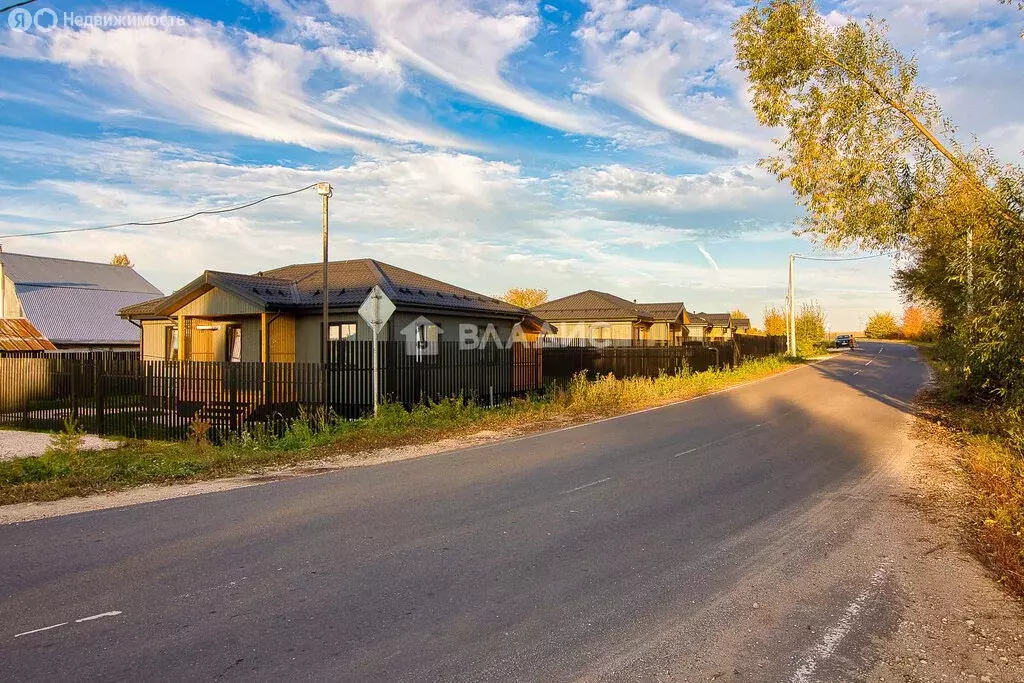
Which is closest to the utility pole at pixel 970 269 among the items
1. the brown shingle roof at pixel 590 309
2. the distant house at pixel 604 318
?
the distant house at pixel 604 318

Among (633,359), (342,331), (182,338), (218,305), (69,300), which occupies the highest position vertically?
(69,300)

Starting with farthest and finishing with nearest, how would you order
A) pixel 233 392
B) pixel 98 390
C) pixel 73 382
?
pixel 73 382, pixel 98 390, pixel 233 392

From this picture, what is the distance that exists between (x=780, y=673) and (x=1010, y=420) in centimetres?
962

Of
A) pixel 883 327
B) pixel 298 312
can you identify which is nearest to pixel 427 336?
pixel 298 312

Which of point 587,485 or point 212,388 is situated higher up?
point 212,388

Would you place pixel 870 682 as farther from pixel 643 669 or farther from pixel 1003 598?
pixel 1003 598

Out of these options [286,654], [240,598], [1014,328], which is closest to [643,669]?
[286,654]

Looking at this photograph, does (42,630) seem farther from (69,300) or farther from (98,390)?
(69,300)

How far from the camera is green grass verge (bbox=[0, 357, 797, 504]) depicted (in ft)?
30.6

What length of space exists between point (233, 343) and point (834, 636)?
841 inches

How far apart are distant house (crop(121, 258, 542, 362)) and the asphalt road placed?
1156cm

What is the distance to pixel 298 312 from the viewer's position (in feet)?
68.0

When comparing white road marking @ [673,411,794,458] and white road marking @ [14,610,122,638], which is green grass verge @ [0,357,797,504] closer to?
white road marking @ [673,411,794,458]

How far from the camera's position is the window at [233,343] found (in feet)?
72.3
